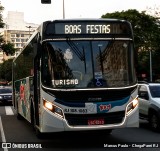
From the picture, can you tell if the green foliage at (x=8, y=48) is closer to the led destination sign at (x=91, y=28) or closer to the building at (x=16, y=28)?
the led destination sign at (x=91, y=28)

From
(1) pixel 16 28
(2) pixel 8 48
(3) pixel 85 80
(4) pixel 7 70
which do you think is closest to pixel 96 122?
(3) pixel 85 80

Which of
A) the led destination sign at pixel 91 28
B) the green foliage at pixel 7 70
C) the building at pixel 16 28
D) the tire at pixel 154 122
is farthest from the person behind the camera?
the building at pixel 16 28

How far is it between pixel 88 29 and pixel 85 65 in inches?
39.7

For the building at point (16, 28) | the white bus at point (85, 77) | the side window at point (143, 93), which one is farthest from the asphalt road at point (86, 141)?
the building at point (16, 28)

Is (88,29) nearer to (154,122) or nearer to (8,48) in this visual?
(154,122)

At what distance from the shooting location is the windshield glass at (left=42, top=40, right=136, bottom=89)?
32.9ft

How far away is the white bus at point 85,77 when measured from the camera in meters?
9.97

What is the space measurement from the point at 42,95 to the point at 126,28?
8.76ft

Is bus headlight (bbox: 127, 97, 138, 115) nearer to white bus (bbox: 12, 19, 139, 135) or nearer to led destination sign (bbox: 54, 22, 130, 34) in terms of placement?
white bus (bbox: 12, 19, 139, 135)

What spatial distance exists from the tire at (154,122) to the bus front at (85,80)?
11.2 feet

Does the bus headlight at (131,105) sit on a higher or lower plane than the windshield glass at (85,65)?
lower

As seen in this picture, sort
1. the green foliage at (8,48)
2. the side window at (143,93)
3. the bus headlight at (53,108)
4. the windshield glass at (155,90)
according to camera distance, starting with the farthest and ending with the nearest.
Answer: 1. the green foliage at (8,48)
2. the side window at (143,93)
3. the windshield glass at (155,90)
4. the bus headlight at (53,108)

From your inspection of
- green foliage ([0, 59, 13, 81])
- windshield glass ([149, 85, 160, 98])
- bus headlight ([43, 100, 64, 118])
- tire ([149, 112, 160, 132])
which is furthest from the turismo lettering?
green foliage ([0, 59, 13, 81])

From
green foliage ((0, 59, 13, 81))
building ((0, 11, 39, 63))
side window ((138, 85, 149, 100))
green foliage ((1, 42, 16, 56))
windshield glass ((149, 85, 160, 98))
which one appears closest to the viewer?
windshield glass ((149, 85, 160, 98))
